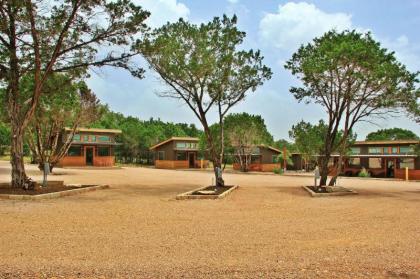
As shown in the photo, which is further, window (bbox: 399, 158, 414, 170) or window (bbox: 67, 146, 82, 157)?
window (bbox: 67, 146, 82, 157)

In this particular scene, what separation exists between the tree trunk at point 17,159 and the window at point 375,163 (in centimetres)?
3464

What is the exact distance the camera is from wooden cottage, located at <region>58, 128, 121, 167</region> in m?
47.0

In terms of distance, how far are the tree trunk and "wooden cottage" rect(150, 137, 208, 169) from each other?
1478 inches

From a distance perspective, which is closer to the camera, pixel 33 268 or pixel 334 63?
pixel 33 268

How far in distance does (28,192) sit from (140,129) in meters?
50.4

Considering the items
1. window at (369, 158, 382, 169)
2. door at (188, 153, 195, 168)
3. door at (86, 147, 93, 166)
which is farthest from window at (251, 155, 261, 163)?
A: door at (86, 147, 93, 166)

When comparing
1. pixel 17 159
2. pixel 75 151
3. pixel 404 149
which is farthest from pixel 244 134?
pixel 17 159

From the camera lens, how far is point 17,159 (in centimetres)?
1564

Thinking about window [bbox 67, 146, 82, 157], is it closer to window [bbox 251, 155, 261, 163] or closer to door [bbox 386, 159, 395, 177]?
window [bbox 251, 155, 261, 163]

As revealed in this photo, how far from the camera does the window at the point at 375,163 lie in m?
41.7

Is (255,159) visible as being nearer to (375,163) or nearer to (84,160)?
(375,163)

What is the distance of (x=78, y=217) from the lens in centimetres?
1023

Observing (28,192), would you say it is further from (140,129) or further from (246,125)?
(140,129)

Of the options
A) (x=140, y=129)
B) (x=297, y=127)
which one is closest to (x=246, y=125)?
(x=297, y=127)
